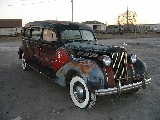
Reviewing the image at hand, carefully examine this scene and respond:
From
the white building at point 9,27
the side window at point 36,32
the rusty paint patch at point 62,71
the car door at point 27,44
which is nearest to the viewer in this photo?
the rusty paint patch at point 62,71

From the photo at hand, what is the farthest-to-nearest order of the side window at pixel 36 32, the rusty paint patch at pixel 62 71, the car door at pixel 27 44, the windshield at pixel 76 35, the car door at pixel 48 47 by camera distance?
the car door at pixel 27 44
the side window at pixel 36 32
the windshield at pixel 76 35
the car door at pixel 48 47
the rusty paint patch at pixel 62 71

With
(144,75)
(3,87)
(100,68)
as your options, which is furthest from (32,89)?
(144,75)

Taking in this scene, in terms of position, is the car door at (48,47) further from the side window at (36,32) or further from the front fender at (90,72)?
the front fender at (90,72)

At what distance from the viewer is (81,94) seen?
520cm

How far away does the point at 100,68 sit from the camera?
4934mm

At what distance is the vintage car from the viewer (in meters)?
4.91

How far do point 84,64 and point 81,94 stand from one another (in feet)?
2.40

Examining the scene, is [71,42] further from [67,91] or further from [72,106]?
[72,106]

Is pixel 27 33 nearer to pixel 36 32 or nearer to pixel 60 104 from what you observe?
pixel 36 32

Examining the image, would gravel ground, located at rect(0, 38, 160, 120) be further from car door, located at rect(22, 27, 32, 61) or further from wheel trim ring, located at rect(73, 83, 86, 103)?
car door, located at rect(22, 27, 32, 61)

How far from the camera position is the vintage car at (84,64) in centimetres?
491

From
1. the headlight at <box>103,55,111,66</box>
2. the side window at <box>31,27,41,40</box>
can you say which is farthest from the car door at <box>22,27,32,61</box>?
the headlight at <box>103,55,111,66</box>

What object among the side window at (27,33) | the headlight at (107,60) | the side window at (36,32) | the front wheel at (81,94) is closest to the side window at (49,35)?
the side window at (36,32)

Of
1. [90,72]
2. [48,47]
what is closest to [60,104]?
[90,72]
